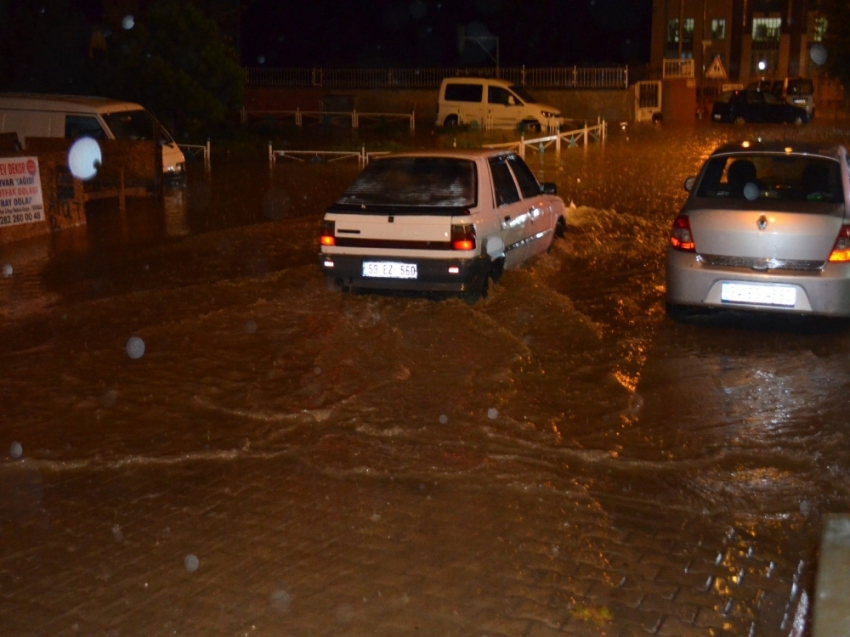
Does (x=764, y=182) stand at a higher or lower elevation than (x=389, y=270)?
higher

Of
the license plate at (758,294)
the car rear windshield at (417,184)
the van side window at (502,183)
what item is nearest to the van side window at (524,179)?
the van side window at (502,183)

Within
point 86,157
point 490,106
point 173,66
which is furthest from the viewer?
point 490,106

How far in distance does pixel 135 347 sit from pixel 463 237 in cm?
313

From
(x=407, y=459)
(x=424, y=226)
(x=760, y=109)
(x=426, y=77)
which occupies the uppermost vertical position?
(x=426, y=77)

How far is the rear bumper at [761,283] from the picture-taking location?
845 cm

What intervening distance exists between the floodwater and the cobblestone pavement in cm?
2

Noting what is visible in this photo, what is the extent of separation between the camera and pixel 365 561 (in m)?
4.95

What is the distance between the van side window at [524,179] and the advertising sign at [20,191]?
24.1 feet

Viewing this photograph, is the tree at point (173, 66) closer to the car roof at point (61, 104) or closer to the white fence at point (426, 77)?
the car roof at point (61, 104)

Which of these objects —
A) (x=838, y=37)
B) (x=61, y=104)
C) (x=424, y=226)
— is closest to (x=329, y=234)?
(x=424, y=226)

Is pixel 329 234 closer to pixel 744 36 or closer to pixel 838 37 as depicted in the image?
pixel 838 37

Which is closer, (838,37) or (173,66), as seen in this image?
(173,66)

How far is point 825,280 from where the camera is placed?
8430 millimetres

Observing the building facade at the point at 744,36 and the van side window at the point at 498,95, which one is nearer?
the van side window at the point at 498,95
